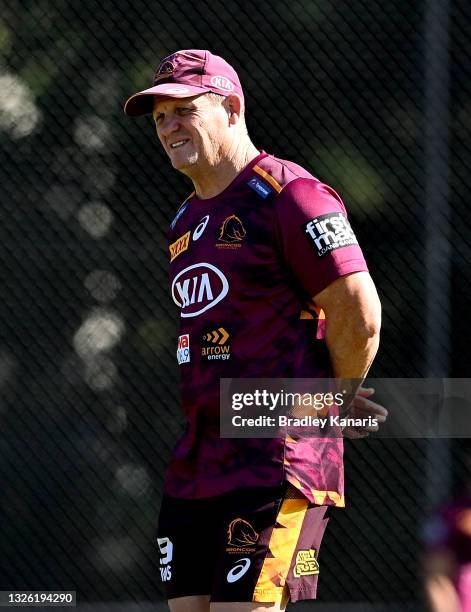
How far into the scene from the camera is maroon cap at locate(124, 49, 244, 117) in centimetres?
268

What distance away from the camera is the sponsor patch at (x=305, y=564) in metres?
2.52

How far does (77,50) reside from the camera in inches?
188

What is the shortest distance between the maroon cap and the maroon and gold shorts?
937 millimetres

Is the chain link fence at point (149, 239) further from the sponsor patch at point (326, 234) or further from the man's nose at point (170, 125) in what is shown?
the sponsor patch at point (326, 234)

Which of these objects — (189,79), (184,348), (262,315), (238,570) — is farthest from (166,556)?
(189,79)

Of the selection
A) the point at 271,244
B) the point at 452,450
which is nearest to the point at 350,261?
the point at 271,244

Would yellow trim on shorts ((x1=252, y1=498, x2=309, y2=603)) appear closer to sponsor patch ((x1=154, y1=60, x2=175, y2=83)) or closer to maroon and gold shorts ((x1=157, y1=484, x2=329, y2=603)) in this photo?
maroon and gold shorts ((x1=157, y1=484, x2=329, y2=603))

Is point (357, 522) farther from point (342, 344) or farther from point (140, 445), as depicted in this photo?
point (342, 344)

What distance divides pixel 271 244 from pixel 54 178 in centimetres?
237

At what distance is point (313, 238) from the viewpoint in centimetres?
248

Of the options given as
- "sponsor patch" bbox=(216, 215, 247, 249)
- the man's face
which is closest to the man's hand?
"sponsor patch" bbox=(216, 215, 247, 249)

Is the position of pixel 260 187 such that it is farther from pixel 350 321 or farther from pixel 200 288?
pixel 350 321

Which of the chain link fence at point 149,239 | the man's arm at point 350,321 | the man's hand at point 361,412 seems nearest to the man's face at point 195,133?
the man's arm at point 350,321

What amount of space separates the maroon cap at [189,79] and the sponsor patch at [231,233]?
31cm
